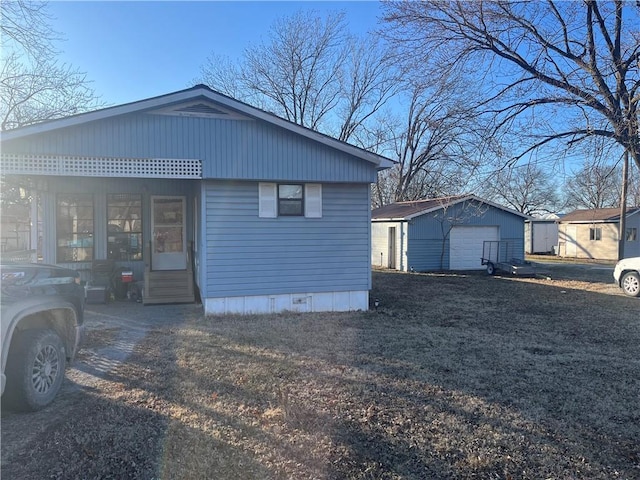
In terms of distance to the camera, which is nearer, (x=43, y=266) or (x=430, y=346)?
(x=43, y=266)

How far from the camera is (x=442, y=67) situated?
10.6 meters

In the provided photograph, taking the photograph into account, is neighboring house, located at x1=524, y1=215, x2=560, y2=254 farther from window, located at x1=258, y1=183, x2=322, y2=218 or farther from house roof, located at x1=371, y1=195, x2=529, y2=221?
window, located at x1=258, y1=183, x2=322, y2=218

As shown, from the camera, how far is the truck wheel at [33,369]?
12.2 feet

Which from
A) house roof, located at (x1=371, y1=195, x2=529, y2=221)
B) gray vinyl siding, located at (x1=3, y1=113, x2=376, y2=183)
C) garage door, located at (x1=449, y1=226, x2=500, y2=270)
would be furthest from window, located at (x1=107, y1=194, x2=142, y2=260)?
garage door, located at (x1=449, y1=226, x2=500, y2=270)

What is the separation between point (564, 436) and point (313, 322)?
198 inches

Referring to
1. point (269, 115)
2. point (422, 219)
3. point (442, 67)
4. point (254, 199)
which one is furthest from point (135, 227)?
point (422, 219)

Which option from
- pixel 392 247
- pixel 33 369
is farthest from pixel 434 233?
pixel 33 369

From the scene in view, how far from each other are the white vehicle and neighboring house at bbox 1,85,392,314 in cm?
775

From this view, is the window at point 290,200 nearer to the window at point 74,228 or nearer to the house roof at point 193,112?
the house roof at point 193,112

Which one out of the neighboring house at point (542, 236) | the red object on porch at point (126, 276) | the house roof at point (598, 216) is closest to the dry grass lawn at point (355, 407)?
the red object on porch at point (126, 276)

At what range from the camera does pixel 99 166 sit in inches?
302

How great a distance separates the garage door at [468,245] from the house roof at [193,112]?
11.5m

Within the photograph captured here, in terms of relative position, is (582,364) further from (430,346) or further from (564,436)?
(564,436)

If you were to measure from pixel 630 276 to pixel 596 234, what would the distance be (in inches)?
720
